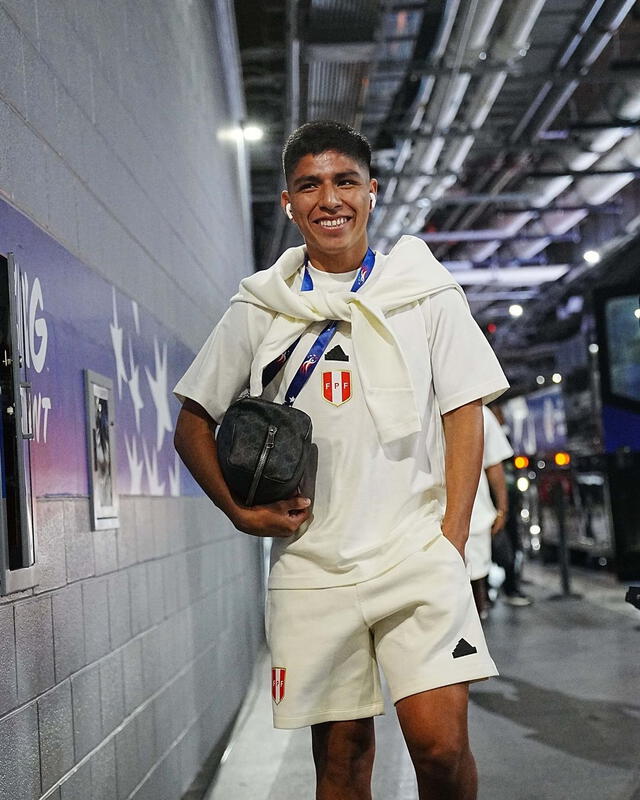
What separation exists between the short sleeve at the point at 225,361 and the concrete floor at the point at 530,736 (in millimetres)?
1971

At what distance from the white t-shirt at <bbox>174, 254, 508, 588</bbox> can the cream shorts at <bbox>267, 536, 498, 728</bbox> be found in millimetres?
37

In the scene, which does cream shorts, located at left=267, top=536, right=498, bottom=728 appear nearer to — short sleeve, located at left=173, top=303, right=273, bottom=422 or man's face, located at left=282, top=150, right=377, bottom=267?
short sleeve, located at left=173, top=303, right=273, bottom=422

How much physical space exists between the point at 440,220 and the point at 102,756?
13587 millimetres

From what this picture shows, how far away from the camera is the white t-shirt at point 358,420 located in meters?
2.39

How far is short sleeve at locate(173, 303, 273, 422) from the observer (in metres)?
2.61

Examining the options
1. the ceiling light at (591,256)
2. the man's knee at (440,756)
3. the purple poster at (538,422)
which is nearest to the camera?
the man's knee at (440,756)

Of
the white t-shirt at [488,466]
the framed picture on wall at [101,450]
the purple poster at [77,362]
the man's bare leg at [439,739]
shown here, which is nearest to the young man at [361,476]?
the man's bare leg at [439,739]

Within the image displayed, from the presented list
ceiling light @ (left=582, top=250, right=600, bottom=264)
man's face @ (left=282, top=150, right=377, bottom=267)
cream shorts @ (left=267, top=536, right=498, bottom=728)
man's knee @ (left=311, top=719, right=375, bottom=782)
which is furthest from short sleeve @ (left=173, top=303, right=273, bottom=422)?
ceiling light @ (left=582, top=250, right=600, bottom=264)

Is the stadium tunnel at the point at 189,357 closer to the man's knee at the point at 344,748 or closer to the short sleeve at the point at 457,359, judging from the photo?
the man's knee at the point at 344,748

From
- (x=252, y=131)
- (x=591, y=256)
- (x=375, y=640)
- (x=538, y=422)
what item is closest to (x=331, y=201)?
(x=375, y=640)

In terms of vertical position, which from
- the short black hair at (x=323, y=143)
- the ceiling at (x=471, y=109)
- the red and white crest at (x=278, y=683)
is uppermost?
the ceiling at (x=471, y=109)

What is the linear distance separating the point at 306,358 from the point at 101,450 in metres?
0.84

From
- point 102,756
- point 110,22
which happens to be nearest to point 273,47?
point 110,22

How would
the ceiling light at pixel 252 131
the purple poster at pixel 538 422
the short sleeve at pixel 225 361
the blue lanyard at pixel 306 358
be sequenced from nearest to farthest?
the blue lanyard at pixel 306 358 < the short sleeve at pixel 225 361 < the ceiling light at pixel 252 131 < the purple poster at pixel 538 422
